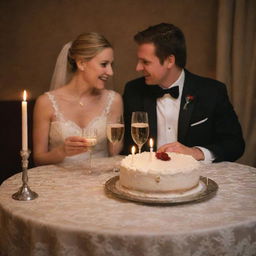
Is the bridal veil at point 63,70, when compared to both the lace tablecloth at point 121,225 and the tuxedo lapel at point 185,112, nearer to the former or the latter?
the tuxedo lapel at point 185,112

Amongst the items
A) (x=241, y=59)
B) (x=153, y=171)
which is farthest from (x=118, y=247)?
(x=241, y=59)

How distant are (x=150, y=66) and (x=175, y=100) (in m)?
0.36

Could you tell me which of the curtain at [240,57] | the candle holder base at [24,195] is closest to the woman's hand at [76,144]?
the candle holder base at [24,195]

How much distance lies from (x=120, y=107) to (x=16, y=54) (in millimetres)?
1621

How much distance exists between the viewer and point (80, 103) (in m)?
3.53

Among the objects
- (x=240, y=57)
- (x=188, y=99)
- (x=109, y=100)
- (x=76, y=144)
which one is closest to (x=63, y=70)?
(x=109, y=100)

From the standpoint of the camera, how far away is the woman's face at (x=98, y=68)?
338cm

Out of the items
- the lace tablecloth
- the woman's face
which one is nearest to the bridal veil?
the woman's face

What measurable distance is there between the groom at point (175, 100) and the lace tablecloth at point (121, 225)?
1.25 metres

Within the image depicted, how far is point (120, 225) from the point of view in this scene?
1.65 meters

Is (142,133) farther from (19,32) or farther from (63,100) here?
(19,32)

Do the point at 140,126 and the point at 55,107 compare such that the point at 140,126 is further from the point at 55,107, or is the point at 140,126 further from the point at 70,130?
the point at 55,107

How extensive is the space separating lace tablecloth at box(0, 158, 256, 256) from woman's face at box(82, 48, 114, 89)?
1506 mm

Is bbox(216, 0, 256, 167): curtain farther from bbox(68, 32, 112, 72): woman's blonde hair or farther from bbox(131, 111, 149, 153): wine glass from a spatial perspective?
bbox(131, 111, 149, 153): wine glass
